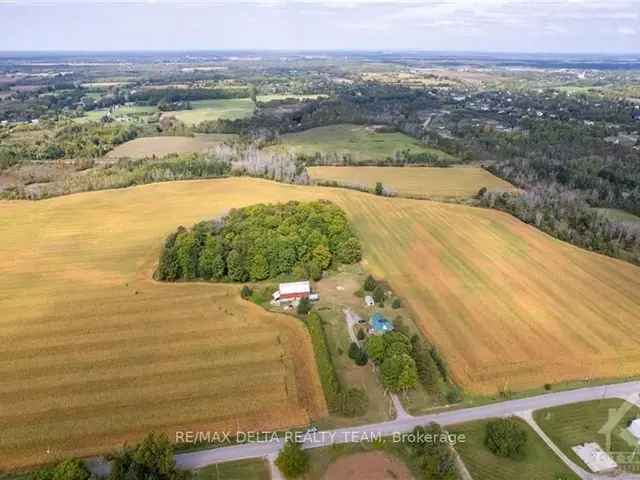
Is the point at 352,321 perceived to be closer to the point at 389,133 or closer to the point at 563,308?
the point at 563,308

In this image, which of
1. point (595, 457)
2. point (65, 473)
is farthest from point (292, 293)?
point (595, 457)

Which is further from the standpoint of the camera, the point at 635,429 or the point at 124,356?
the point at 124,356

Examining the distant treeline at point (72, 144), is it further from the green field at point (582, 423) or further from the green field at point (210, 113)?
the green field at point (582, 423)

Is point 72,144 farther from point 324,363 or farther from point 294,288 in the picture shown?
point 324,363

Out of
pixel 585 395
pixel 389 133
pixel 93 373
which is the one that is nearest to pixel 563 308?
pixel 585 395

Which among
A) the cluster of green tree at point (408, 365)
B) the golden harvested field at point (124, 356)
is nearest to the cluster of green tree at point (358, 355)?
the cluster of green tree at point (408, 365)

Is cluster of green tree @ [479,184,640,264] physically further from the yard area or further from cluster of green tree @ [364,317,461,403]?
cluster of green tree @ [364,317,461,403]
